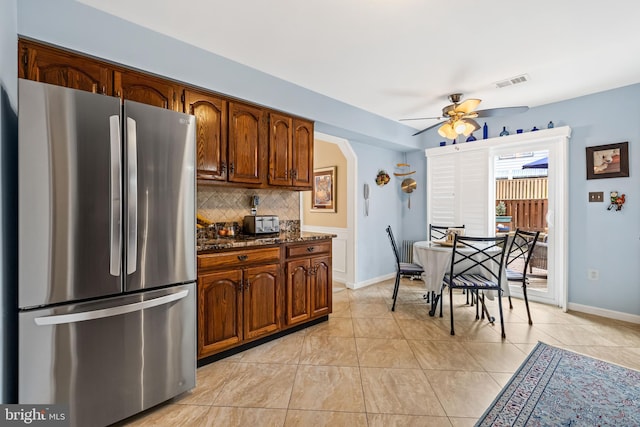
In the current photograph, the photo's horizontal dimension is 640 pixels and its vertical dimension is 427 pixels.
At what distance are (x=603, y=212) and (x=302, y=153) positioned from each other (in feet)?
11.6

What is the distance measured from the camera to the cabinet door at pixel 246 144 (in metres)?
2.72

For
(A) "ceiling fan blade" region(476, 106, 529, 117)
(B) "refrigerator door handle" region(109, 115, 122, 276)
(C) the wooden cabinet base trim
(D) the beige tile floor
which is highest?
(A) "ceiling fan blade" region(476, 106, 529, 117)

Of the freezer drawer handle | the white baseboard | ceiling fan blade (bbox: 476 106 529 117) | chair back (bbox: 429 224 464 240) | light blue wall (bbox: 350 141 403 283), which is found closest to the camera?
the freezer drawer handle

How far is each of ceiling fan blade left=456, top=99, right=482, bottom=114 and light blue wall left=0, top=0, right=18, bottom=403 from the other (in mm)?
3324

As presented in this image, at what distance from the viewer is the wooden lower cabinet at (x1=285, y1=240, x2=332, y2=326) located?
2889 millimetres

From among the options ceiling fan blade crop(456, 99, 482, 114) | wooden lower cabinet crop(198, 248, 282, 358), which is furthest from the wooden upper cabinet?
ceiling fan blade crop(456, 99, 482, 114)

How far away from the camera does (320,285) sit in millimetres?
3176

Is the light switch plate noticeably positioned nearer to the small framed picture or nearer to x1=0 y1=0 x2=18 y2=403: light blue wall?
the small framed picture

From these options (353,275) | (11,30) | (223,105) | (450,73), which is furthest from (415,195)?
(11,30)

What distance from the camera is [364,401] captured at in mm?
1921

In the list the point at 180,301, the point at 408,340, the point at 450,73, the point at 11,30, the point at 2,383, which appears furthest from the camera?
the point at 450,73

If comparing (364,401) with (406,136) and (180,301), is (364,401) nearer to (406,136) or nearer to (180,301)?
(180,301)

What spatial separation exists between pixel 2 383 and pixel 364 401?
1853 mm

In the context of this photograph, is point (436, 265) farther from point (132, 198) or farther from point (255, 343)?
point (132, 198)
